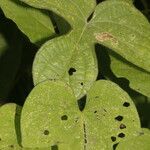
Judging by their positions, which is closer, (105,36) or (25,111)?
(25,111)

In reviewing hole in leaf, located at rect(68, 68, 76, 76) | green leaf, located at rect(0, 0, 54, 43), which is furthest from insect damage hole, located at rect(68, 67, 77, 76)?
green leaf, located at rect(0, 0, 54, 43)

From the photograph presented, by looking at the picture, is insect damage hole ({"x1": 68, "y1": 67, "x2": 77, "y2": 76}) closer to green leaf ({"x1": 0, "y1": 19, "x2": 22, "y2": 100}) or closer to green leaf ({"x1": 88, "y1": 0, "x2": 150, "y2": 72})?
green leaf ({"x1": 88, "y1": 0, "x2": 150, "y2": 72})

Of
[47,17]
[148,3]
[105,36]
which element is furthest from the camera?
[148,3]

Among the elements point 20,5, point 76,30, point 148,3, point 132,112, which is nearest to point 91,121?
point 132,112

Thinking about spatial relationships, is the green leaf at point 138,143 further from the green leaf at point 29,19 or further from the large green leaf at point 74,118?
the green leaf at point 29,19

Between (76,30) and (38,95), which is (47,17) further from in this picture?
(38,95)
